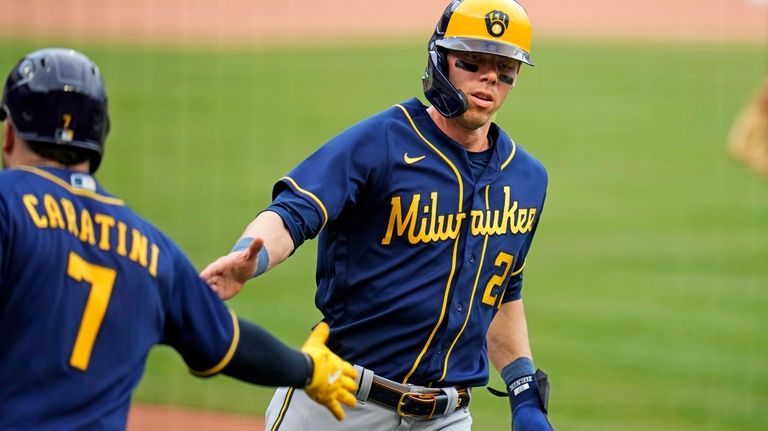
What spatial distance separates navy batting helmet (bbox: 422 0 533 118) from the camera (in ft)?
13.5

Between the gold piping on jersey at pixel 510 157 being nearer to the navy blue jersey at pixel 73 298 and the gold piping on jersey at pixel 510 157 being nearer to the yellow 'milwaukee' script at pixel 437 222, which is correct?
the yellow 'milwaukee' script at pixel 437 222

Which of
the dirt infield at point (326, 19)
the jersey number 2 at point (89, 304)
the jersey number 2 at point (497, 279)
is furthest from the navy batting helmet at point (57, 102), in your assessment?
the dirt infield at point (326, 19)

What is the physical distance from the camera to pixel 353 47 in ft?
88.9

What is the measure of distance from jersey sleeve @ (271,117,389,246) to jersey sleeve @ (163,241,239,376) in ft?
2.56

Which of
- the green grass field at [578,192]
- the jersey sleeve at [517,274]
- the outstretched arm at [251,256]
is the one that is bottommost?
the green grass field at [578,192]

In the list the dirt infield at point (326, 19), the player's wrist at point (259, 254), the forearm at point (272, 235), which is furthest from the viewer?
the dirt infield at point (326, 19)

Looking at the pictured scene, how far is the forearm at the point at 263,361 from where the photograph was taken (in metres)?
3.11

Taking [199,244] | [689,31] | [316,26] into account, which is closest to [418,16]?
[316,26]

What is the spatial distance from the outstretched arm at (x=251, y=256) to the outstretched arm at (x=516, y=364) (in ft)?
3.25

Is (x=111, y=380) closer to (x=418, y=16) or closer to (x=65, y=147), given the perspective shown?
(x=65, y=147)

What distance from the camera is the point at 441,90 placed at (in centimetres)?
415

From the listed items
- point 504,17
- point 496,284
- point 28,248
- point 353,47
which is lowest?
point 353,47

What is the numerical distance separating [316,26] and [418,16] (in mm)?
2388

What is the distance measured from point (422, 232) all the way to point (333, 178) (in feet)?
1.10
